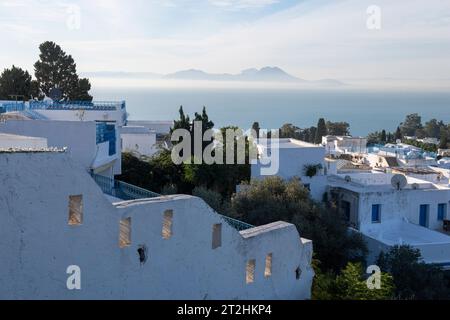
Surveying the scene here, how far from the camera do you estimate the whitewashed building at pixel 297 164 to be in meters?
24.2

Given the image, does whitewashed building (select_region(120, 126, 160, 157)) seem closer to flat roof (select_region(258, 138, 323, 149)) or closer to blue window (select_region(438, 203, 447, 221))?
flat roof (select_region(258, 138, 323, 149))

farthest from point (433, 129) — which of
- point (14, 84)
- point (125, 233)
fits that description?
point (125, 233)

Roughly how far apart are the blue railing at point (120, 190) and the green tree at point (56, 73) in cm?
2099

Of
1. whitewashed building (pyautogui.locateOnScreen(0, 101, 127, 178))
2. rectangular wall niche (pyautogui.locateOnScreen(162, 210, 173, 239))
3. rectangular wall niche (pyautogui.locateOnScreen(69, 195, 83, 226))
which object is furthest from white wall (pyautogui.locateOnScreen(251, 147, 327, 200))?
rectangular wall niche (pyautogui.locateOnScreen(69, 195, 83, 226))

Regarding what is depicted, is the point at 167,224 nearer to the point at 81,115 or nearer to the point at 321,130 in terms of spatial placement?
the point at 81,115

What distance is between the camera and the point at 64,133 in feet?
47.4

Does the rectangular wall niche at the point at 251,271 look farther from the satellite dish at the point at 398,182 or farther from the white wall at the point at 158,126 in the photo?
the white wall at the point at 158,126

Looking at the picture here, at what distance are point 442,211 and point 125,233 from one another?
63.1ft

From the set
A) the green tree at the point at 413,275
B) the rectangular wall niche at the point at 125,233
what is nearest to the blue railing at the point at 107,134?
the rectangular wall niche at the point at 125,233

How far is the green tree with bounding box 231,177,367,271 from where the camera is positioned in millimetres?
19031

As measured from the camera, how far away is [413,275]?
1814 centimetres
